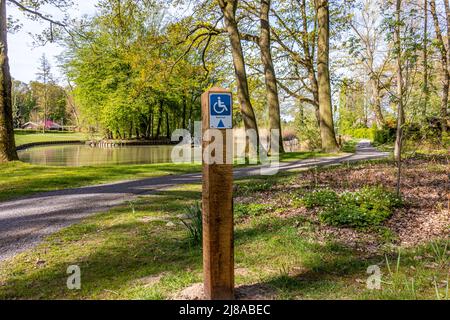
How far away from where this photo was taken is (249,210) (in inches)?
216

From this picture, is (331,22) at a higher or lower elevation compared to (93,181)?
higher

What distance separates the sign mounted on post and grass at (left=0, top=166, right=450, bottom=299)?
55.7 inches

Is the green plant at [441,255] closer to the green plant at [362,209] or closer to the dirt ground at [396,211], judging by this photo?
the dirt ground at [396,211]

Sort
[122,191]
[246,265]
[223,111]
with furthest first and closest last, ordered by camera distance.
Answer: [122,191] → [246,265] → [223,111]

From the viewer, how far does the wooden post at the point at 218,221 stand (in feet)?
8.51

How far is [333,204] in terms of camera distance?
516 cm

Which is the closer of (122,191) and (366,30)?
(122,191)

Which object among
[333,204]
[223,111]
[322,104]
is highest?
[322,104]

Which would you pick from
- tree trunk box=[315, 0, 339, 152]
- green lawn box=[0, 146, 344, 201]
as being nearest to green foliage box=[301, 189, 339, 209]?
green lawn box=[0, 146, 344, 201]

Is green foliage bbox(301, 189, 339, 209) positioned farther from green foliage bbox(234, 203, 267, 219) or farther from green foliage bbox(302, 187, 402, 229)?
green foliage bbox(234, 203, 267, 219)

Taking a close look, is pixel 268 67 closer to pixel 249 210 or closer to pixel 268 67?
pixel 268 67

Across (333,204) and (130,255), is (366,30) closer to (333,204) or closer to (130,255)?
(333,204)

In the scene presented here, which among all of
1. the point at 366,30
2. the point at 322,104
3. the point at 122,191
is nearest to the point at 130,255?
the point at 122,191
